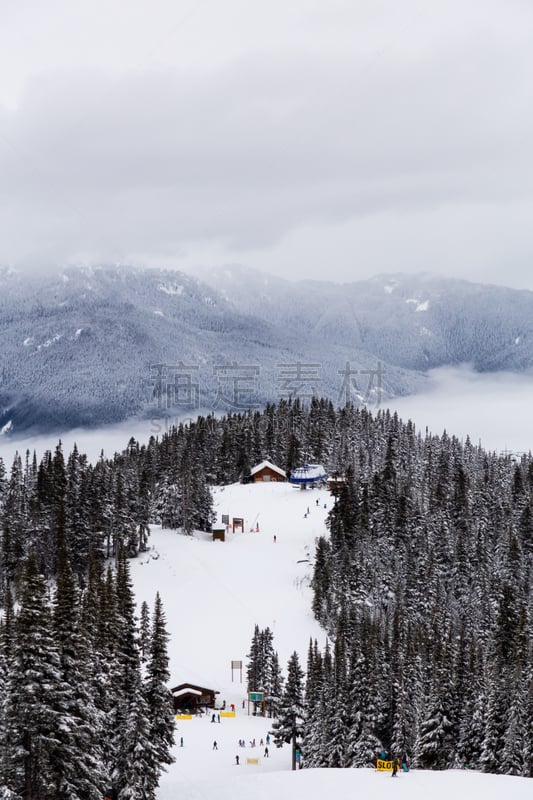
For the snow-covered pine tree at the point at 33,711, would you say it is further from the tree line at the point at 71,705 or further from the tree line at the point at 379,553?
the tree line at the point at 379,553

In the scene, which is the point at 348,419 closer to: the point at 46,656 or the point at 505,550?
the point at 505,550

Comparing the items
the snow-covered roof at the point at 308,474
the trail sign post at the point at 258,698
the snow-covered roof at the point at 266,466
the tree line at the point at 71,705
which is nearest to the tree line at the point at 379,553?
the snow-covered roof at the point at 266,466

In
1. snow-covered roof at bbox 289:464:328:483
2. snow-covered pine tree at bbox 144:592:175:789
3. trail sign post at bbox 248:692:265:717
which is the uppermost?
snow-covered roof at bbox 289:464:328:483

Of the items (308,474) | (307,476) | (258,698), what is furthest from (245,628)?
(308,474)

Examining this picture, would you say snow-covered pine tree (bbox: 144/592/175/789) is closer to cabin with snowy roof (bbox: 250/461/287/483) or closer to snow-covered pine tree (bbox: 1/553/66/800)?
snow-covered pine tree (bbox: 1/553/66/800)

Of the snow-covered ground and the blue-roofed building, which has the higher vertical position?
the blue-roofed building

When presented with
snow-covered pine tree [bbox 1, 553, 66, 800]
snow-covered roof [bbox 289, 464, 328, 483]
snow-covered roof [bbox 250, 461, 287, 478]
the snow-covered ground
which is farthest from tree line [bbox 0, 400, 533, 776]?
snow-covered pine tree [bbox 1, 553, 66, 800]

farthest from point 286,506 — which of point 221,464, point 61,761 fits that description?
point 61,761
